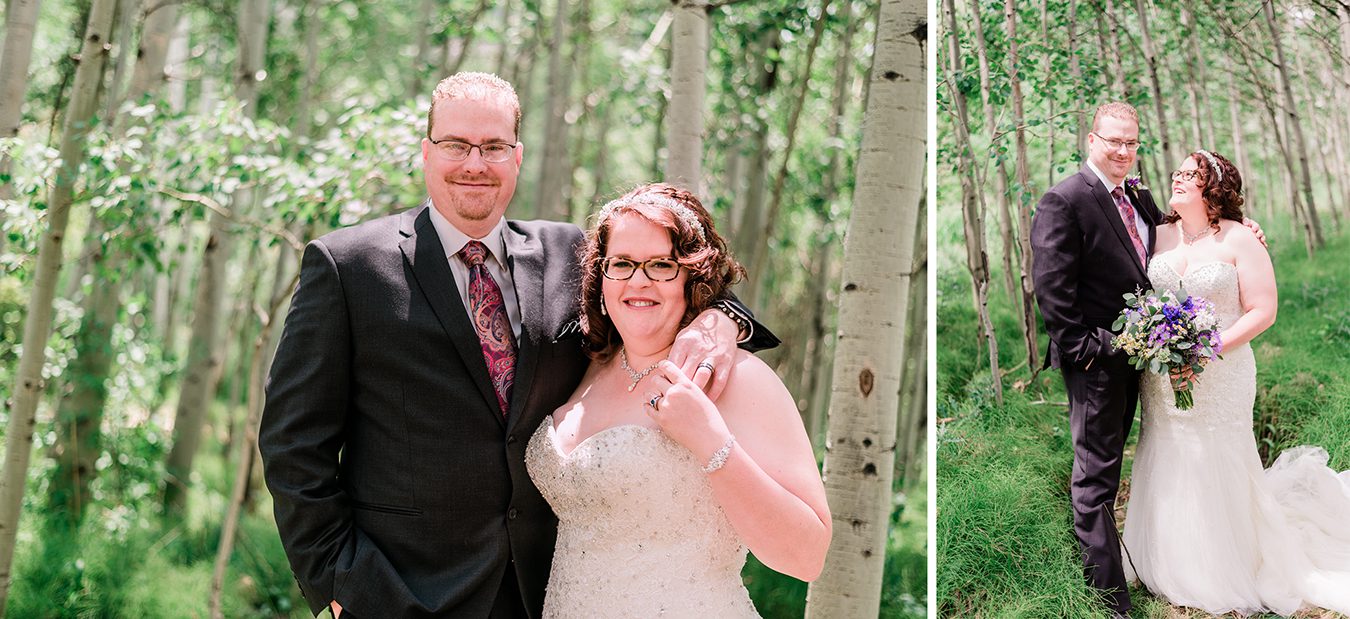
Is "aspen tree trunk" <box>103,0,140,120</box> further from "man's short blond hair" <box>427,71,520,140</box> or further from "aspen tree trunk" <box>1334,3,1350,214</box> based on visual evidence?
"aspen tree trunk" <box>1334,3,1350,214</box>

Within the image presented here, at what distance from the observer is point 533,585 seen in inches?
100

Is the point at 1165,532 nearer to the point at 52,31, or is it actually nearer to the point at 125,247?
the point at 125,247

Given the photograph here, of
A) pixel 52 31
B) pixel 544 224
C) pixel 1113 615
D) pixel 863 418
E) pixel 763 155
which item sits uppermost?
pixel 52 31

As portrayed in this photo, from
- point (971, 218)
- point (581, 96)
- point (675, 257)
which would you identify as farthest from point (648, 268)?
point (581, 96)

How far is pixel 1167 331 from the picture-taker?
2.85 meters

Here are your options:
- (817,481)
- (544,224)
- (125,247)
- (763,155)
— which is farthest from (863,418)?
(763,155)

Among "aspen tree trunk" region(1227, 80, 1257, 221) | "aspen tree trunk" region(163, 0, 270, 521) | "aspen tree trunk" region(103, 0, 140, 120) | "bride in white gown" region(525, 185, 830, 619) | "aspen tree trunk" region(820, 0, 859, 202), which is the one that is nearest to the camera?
"bride in white gown" region(525, 185, 830, 619)

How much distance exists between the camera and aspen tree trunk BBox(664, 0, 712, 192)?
3.48 m

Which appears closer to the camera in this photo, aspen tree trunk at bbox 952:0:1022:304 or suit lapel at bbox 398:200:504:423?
suit lapel at bbox 398:200:504:423

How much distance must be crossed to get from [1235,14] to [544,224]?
1.97 meters

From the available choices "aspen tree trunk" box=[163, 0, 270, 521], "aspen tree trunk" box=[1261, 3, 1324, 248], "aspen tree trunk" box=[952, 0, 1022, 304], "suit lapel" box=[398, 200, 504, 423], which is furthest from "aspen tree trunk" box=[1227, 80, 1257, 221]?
"aspen tree trunk" box=[163, 0, 270, 521]

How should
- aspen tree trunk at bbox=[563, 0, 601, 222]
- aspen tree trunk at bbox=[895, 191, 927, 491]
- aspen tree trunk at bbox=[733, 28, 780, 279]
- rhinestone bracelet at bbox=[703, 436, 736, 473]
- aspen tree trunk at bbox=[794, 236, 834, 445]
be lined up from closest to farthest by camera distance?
rhinestone bracelet at bbox=[703, 436, 736, 473] < aspen tree trunk at bbox=[895, 191, 927, 491] < aspen tree trunk at bbox=[733, 28, 780, 279] < aspen tree trunk at bbox=[794, 236, 834, 445] < aspen tree trunk at bbox=[563, 0, 601, 222]

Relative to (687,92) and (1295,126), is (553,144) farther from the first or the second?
(1295,126)

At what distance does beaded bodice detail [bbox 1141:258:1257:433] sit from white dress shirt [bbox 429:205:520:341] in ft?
5.68
